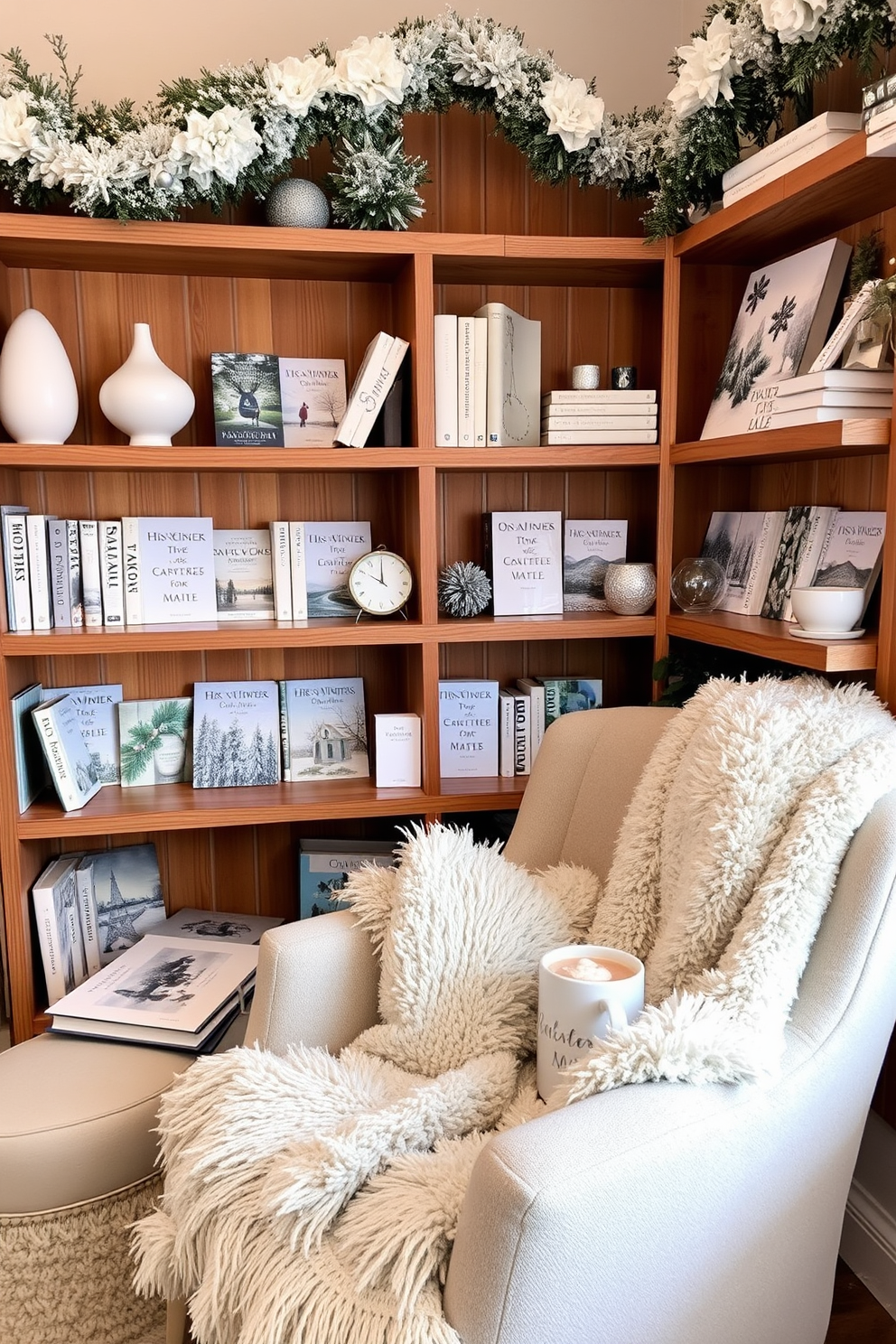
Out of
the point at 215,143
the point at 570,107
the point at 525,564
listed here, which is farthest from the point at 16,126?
the point at 525,564

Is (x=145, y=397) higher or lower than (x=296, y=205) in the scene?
lower

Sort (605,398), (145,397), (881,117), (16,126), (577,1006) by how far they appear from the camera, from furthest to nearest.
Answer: (605,398)
(145,397)
(16,126)
(881,117)
(577,1006)

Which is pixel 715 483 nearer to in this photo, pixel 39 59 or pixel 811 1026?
pixel 811 1026

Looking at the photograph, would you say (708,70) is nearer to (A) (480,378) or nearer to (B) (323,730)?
(A) (480,378)

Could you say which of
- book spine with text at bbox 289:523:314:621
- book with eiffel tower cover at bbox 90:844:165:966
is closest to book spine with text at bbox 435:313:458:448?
book spine with text at bbox 289:523:314:621

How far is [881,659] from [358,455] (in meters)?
1.01

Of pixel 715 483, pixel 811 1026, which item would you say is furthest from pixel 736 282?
pixel 811 1026

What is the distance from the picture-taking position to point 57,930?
2.04 m

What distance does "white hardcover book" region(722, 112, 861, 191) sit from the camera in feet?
4.96

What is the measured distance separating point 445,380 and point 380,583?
424 millimetres

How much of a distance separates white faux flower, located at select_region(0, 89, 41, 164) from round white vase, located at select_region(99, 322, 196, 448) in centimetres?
35

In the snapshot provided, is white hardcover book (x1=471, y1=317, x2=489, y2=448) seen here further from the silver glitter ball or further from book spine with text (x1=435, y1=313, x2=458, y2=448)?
the silver glitter ball

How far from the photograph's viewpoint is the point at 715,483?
2260mm

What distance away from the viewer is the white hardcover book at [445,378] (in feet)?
6.66
